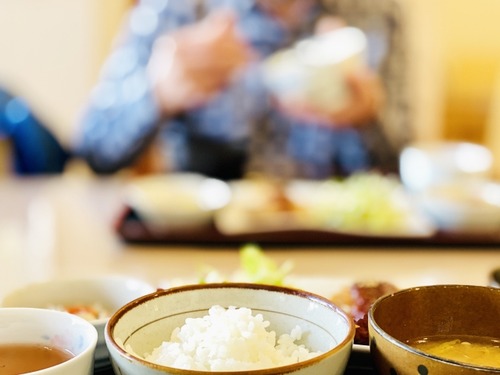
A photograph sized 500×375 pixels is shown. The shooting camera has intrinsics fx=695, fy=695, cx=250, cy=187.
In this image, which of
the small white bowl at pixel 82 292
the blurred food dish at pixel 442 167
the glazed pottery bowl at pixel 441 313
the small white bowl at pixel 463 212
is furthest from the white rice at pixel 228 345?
the blurred food dish at pixel 442 167

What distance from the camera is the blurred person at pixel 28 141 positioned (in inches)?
106

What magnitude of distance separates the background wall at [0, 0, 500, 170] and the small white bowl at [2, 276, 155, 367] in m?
3.17

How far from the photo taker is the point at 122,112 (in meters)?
2.69

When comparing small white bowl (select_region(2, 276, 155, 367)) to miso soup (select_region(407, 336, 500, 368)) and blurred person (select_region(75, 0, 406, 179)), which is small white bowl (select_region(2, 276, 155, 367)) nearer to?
miso soup (select_region(407, 336, 500, 368))

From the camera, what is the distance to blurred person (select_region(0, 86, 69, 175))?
2.69 metres

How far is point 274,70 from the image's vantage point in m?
2.36

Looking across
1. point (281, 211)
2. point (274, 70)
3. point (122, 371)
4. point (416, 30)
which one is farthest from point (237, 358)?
point (416, 30)

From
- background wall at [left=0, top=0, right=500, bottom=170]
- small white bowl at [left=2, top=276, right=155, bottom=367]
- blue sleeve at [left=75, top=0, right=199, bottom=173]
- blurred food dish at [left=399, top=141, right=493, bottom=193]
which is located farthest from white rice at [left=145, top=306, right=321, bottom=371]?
background wall at [left=0, top=0, right=500, bottom=170]

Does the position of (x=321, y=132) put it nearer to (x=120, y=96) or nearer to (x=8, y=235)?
(x=120, y=96)

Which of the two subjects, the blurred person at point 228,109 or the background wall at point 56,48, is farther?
the background wall at point 56,48

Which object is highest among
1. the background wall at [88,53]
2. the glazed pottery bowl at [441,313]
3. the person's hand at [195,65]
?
the glazed pottery bowl at [441,313]

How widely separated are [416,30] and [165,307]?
290 centimetres

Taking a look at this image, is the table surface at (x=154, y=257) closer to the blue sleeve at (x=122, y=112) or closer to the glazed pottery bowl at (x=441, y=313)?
the glazed pottery bowl at (x=441, y=313)

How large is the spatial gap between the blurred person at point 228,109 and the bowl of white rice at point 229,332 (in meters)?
1.72
